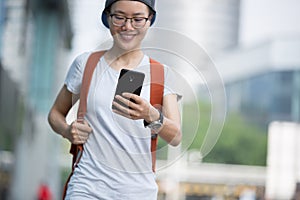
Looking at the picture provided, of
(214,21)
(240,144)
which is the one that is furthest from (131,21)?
(214,21)

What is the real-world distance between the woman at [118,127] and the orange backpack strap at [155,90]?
14 mm

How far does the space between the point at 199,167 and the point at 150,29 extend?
127 feet

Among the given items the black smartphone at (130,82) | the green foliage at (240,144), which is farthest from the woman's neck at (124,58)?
the green foliage at (240,144)

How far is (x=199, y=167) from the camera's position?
1628 inches

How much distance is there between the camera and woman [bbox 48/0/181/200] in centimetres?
284

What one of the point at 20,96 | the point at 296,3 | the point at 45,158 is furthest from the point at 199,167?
the point at 20,96

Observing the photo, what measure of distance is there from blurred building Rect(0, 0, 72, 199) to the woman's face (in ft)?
32.7

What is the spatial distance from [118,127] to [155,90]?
0.51ft

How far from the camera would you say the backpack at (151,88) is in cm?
289

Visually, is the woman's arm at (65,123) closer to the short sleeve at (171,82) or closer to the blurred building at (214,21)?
the short sleeve at (171,82)

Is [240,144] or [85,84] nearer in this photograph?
[85,84]

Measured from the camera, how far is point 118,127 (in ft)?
9.43

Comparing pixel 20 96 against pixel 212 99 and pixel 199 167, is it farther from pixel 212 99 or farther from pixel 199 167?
pixel 199 167

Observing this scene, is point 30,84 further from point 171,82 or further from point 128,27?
point 128,27
